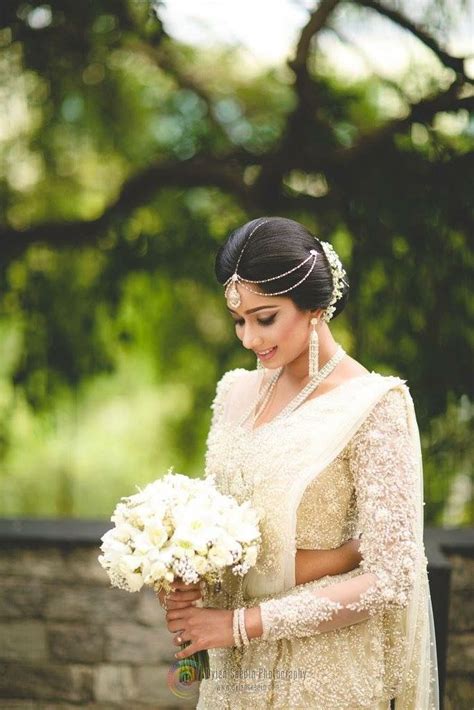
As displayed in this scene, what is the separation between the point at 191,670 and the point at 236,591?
21cm

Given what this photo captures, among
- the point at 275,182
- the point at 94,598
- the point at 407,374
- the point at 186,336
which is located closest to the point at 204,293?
the point at 186,336

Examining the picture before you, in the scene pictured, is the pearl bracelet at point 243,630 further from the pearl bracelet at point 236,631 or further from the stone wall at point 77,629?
the stone wall at point 77,629

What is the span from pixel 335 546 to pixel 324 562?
0.04 metres

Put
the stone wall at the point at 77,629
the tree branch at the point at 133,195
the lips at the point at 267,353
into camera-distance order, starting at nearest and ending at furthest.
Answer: the lips at the point at 267,353
the stone wall at the point at 77,629
the tree branch at the point at 133,195

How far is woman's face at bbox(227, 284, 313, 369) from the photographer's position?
1920 millimetres

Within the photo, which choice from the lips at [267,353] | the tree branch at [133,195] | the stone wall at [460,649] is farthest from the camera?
the tree branch at [133,195]

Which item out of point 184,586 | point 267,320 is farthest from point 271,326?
point 184,586

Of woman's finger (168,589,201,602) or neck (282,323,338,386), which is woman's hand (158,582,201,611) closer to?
woman's finger (168,589,201,602)

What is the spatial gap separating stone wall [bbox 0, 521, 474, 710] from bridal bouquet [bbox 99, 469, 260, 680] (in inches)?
71.2

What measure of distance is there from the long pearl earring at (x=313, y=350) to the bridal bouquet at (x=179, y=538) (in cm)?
36

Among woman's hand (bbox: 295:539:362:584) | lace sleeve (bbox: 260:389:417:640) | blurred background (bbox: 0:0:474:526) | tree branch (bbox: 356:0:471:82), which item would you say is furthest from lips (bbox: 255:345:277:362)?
tree branch (bbox: 356:0:471:82)

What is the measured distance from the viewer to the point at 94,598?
11.8ft

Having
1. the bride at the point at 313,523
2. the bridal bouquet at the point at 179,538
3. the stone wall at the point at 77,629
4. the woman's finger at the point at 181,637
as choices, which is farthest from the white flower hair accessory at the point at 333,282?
the stone wall at the point at 77,629

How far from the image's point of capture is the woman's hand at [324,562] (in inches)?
76.3
